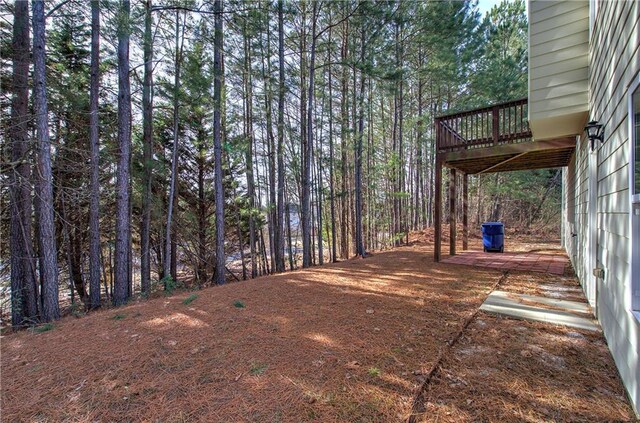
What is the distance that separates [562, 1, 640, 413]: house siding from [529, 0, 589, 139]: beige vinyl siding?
64cm

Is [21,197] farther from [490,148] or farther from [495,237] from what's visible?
[495,237]

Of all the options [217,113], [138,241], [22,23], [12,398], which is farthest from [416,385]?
[138,241]

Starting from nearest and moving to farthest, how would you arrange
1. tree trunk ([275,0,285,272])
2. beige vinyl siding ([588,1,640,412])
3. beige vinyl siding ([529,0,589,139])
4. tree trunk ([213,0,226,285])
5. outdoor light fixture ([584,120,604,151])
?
1. beige vinyl siding ([588,1,640,412])
2. outdoor light fixture ([584,120,604,151])
3. beige vinyl siding ([529,0,589,139])
4. tree trunk ([213,0,226,285])
5. tree trunk ([275,0,285,272])

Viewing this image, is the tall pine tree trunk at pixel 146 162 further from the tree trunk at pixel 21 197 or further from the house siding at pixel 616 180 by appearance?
the house siding at pixel 616 180

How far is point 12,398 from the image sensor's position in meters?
1.89

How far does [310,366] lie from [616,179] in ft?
9.49

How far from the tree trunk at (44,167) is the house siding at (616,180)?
22.4ft

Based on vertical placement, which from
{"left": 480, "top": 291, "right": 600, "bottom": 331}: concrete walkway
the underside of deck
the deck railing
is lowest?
{"left": 480, "top": 291, "right": 600, "bottom": 331}: concrete walkway

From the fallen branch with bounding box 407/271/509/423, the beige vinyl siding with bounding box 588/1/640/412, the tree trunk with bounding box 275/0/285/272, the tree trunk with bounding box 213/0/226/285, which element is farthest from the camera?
the tree trunk with bounding box 275/0/285/272

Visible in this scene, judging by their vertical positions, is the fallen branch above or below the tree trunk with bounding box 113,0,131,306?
below

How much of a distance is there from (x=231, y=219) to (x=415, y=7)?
33.6 ft

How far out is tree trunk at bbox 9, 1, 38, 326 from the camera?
15.5 ft

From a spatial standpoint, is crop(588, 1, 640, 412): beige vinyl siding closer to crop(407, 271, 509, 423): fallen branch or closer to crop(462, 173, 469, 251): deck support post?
crop(407, 271, 509, 423): fallen branch

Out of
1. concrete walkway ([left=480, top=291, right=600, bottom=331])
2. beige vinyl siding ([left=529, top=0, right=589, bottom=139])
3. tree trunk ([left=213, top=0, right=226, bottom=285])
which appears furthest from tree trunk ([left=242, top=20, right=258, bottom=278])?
concrete walkway ([left=480, top=291, right=600, bottom=331])
